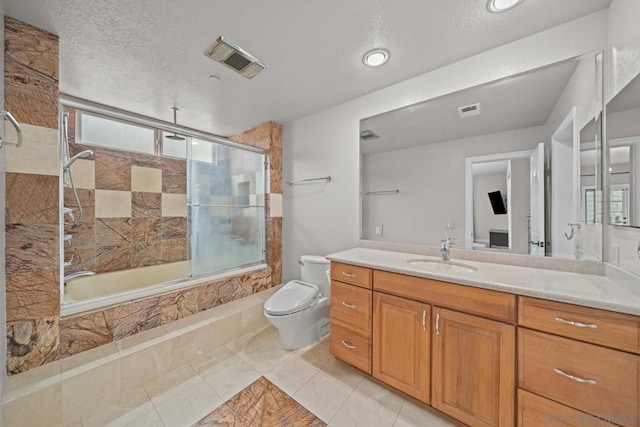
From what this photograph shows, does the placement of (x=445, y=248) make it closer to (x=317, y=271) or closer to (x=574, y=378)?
(x=574, y=378)

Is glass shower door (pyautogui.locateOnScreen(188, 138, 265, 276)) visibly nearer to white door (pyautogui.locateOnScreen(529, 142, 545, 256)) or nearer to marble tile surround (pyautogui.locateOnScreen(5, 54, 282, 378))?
marble tile surround (pyautogui.locateOnScreen(5, 54, 282, 378))

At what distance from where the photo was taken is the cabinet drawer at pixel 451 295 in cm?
108

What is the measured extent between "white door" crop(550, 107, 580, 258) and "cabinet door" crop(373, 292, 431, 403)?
902 millimetres

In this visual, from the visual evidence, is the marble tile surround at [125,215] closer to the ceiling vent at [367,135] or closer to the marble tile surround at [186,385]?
the marble tile surround at [186,385]

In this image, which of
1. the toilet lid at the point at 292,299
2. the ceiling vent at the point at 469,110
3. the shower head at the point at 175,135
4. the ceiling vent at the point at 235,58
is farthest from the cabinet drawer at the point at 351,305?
the shower head at the point at 175,135

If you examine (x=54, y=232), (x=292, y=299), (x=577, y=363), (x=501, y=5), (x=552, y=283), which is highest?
(x=501, y=5)

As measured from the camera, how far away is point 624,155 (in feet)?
3.49

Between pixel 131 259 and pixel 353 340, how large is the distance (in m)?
2.62

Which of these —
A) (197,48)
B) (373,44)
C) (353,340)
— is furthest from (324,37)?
(353,340)

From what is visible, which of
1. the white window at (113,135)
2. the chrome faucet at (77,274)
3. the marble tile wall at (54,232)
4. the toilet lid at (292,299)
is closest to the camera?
the marble tile wall at (54,232)

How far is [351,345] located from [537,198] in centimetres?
156

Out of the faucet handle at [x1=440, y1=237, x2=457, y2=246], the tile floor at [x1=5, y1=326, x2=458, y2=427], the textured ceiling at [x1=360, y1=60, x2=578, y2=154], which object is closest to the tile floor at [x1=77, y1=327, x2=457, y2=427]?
the tile floor at [x1=5, y1=326, x2=458, y2=427]

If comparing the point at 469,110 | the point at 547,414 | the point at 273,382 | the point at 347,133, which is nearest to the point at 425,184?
the point at 469,110

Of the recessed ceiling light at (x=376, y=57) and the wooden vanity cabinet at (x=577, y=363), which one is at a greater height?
the recessed ceiling light at (x=376, y=57)
